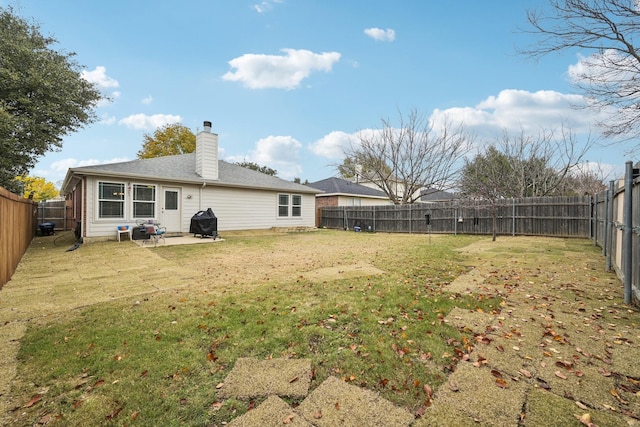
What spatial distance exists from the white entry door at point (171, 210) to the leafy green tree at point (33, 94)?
14.7ft

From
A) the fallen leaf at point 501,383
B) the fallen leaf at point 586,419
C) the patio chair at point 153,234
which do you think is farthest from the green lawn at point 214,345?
the patio chair at point 153,234

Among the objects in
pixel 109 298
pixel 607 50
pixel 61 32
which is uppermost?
pixel 61 32

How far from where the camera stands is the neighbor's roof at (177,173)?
10.1 m

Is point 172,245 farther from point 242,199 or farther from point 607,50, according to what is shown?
point 607,50

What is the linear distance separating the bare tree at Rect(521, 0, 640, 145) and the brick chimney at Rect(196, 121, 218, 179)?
11944 millimetres

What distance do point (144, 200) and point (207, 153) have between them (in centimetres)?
336

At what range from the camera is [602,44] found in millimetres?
7371

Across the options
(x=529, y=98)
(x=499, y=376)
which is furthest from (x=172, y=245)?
(x=529, y=98)

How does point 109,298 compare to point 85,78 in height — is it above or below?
below

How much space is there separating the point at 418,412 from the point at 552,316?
253 cm

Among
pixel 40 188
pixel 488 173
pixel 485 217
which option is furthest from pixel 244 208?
pixel 40 188

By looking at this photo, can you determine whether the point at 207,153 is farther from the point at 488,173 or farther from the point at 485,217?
the point at 488,173

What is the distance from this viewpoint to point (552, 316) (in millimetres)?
3211

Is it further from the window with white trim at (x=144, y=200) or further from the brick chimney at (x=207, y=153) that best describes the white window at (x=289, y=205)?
the window with white trim at (x=144, y=200)
